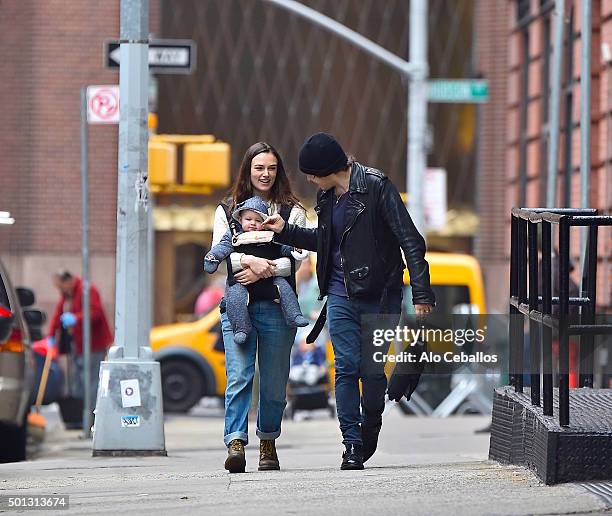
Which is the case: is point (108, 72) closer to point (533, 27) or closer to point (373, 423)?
point (533, 27)

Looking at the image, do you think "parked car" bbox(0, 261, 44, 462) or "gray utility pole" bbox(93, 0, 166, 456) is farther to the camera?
"parked car" bbox(0, 261, 44, 462)

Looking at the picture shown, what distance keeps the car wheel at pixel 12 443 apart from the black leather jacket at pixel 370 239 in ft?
13.3

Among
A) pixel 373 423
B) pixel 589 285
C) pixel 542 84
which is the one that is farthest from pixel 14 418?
pixel 542 84

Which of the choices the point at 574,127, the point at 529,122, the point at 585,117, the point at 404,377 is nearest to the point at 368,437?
the point at 404,377

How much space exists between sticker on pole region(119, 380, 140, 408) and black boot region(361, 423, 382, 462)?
6.93 feet

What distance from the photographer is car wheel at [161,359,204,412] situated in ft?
66.5

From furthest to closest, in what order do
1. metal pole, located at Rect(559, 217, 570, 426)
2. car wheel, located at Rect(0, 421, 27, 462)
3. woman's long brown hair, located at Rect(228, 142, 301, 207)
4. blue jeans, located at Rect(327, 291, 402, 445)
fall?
1. car wheel, located at Rect(0, 421, 27, 462)
2. woman's long brown hair, located at Rect(228, 142, 301, 207)
3. blue jeans, located at Rect(327, 291, 402, 445)
4. metal pole, located at Rect(559, 217, 570, 426)

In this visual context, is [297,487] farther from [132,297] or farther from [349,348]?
[132,297]

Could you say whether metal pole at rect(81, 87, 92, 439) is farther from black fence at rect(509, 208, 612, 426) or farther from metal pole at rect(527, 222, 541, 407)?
metal pole at rect(527, 222, 541, 407)

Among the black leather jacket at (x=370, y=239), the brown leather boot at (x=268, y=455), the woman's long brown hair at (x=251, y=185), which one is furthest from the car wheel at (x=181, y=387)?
the black leather jacket at (x=370, y=239)

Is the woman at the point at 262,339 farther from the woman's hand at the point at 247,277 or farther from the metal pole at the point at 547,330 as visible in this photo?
the metal pole at the point at 547,330

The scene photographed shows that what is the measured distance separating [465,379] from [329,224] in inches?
402

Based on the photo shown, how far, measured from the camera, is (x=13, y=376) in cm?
1130

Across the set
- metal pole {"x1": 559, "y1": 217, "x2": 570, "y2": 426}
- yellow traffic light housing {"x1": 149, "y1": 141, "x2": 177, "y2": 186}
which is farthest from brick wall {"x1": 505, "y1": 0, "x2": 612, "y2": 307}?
metal pole {"x1": 559, "y1": 217, "x2": 570, "y2": 426}
